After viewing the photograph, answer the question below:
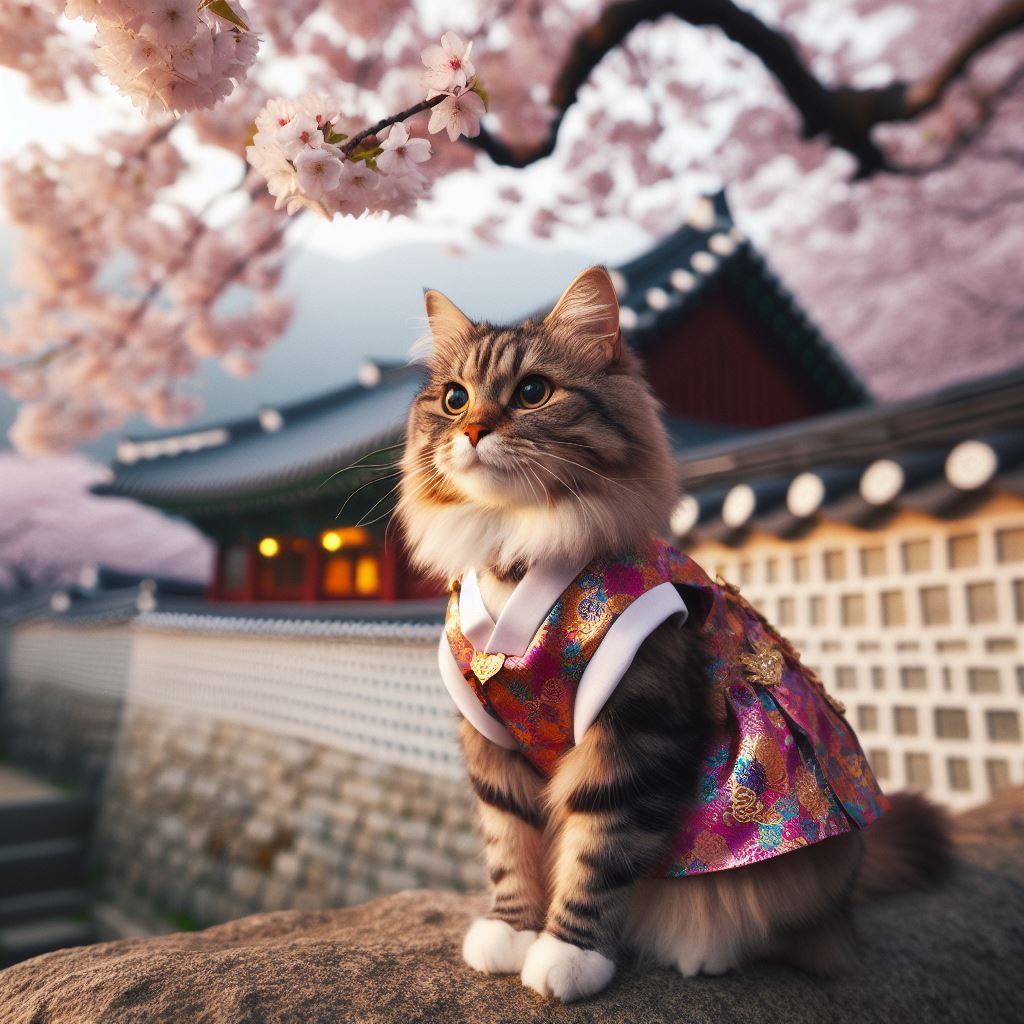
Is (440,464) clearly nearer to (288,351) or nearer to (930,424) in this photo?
(930,424)

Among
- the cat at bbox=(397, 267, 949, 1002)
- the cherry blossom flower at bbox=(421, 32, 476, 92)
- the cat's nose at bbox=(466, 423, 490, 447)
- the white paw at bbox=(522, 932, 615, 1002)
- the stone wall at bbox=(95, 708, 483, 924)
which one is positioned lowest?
the stone wall at bbox=(95, 708, 483, 924)

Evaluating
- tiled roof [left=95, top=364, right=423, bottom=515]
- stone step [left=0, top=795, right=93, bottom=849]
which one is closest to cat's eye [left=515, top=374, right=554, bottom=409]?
tiled roof [left=95, top=364, right=423, bottom=515]

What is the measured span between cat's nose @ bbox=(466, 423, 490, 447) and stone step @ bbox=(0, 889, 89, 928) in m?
11.6

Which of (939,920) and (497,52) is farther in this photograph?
(497,52)

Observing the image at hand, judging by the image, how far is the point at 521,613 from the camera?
1.60 m

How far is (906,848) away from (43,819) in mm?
13089

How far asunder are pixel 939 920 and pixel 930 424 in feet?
9.23

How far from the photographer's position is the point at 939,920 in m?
2.23

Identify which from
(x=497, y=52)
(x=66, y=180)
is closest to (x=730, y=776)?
(x=497, y=52)

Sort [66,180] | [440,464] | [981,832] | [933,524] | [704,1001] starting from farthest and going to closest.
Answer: [66,180], [933,524], [981,832], [440,464], [704,1001]

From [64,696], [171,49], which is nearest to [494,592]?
[171,49]

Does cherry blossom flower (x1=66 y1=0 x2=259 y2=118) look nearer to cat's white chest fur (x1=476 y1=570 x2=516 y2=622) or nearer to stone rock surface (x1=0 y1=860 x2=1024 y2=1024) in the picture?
cat's white chest fur (x1=476 y1=570 x2=516 y2=622)

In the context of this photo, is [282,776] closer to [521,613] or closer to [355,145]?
[521,613]

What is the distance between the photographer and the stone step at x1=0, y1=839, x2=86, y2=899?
418 inches
